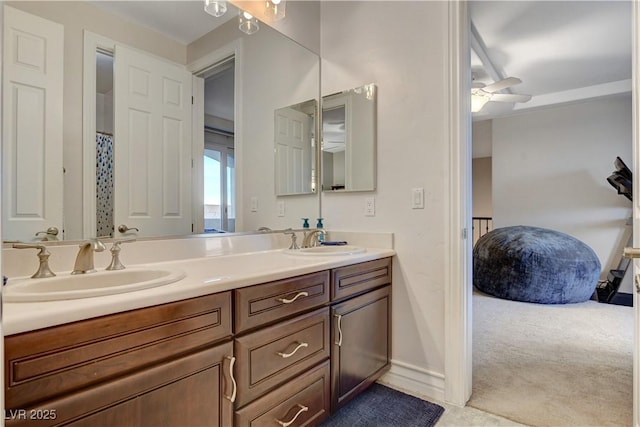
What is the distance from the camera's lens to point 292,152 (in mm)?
2334

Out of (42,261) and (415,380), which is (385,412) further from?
(42,261)

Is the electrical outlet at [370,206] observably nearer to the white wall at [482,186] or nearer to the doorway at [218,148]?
the doorway at [218,148]

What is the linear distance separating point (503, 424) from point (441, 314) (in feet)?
1.85

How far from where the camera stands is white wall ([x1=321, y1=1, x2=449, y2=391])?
189 cm

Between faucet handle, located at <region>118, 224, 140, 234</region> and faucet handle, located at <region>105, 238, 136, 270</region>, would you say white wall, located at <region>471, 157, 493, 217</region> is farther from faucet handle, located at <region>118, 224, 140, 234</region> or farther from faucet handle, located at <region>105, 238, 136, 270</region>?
faucet handle, located at <region>105, 238, 136, 270</region>

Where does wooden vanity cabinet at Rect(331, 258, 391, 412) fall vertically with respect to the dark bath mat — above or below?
above

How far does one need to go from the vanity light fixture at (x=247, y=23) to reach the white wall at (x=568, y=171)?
488cm

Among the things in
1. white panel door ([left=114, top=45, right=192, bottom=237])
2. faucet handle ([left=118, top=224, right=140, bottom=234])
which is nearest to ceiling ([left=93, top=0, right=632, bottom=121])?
white panel door ([left=114, top=45, right=192, bottom=237])

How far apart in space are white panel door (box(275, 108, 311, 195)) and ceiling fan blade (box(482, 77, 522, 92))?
2.15m

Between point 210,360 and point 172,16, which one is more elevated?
point 172,16

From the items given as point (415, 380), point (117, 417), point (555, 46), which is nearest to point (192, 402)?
point (117, 417)

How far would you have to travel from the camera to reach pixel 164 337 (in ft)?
3.27

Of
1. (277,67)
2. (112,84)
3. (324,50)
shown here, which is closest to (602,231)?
(324,50)

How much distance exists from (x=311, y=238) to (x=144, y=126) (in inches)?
44.8
